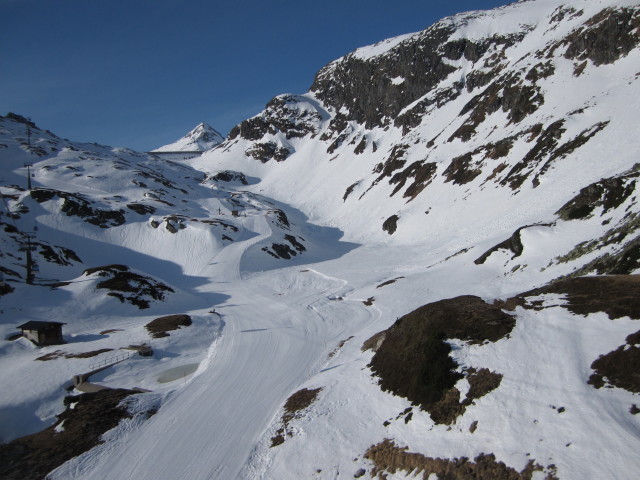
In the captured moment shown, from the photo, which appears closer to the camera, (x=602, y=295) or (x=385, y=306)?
(x=602, y=295)

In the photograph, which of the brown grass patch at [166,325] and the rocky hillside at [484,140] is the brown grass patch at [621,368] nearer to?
the rocky hillside at [484,140]

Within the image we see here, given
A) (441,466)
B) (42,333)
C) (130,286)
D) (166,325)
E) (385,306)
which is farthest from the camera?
(130,286)

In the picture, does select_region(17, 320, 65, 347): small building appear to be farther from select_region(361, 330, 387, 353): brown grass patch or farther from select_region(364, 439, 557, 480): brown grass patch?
select_region(364, 439, 557, 480): brown grass patch

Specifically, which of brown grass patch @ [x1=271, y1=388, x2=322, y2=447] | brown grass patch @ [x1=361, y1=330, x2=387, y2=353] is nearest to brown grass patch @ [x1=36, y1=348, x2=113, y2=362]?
brown grass patch @ [x1=271, y1=388, x2=322, y2=447]

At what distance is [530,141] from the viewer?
187 ft

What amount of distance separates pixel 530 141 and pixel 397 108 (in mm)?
85648

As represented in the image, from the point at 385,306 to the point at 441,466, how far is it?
23.1m

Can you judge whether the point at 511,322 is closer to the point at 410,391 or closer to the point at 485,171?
the point at 410,391

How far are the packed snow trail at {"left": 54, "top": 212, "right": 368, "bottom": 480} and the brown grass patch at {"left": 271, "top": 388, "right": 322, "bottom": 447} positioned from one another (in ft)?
2.77

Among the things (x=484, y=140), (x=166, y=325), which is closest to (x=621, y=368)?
(x=166, y=325)

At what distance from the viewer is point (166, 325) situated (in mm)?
35219

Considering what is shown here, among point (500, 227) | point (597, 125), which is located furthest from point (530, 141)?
point (500, 227)

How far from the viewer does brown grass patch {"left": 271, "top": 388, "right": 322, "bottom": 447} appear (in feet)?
52.3

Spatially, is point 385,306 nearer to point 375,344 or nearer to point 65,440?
point 375,344
